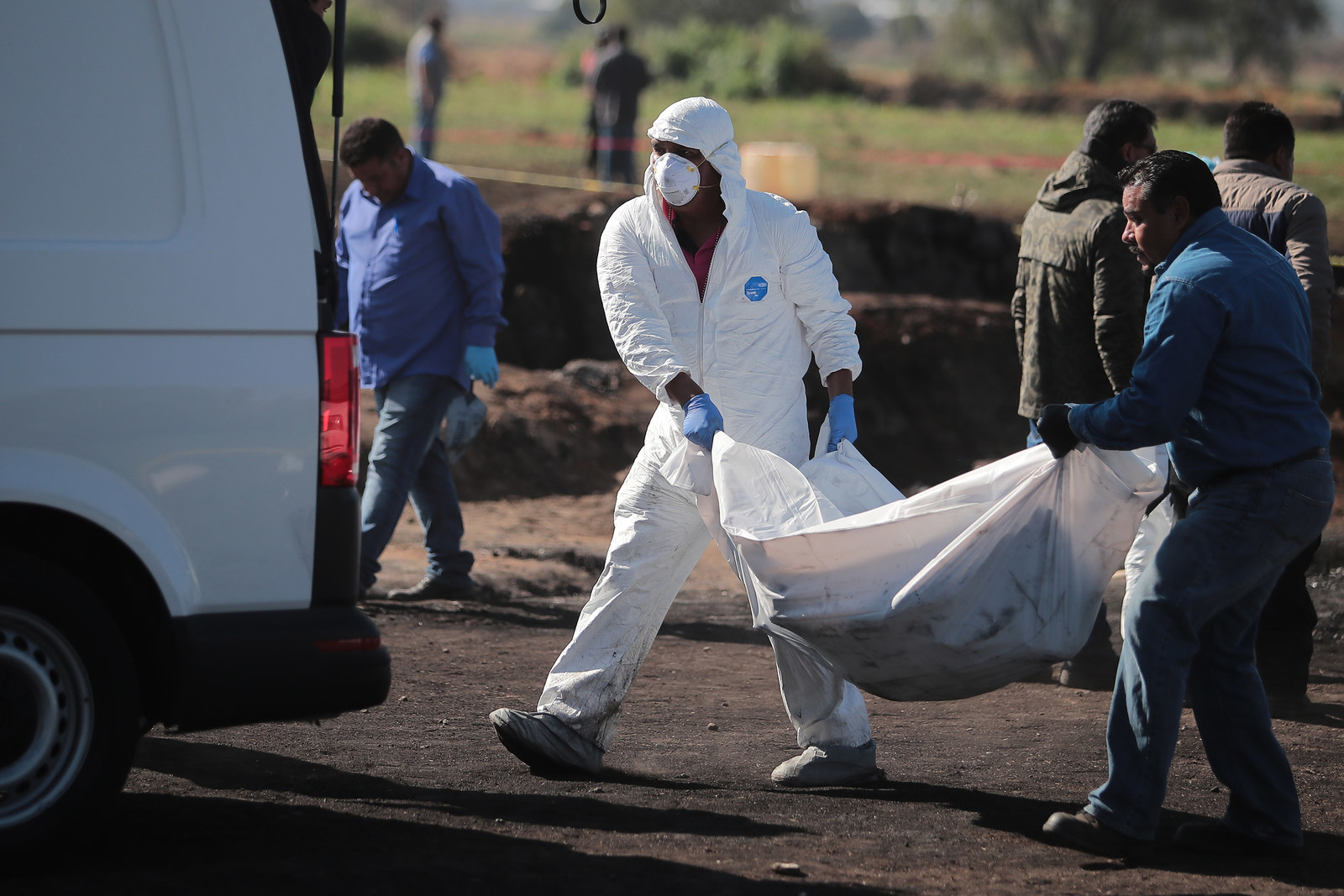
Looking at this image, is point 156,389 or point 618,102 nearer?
point 156,389

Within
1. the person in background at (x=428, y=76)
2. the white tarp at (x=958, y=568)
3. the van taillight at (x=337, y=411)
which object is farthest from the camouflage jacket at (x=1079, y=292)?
the person in background at (x=428, y=76)

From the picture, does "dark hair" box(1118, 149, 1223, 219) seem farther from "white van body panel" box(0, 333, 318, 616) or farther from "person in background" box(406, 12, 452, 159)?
"person in background" box(406, 12, 452, 159)

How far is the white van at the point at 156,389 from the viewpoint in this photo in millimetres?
3535

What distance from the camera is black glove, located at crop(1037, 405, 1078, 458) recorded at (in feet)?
13.3

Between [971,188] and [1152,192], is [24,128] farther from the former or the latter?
[971,188]

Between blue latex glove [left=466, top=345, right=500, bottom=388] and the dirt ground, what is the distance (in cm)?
133

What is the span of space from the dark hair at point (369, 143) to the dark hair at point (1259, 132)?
141 inches

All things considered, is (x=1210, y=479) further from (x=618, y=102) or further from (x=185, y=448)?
(x=618, y=102)

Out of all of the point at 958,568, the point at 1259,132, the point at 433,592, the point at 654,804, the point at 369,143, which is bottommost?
the point at 433,592

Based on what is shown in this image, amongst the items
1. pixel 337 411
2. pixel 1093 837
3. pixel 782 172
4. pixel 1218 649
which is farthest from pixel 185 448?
pixel 782 172

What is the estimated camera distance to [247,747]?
Result: 4.92m

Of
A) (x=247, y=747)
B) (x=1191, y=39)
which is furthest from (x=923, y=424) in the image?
(x=1191, y=39)

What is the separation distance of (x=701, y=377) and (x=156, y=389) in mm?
1750

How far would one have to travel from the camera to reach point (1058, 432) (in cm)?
406
